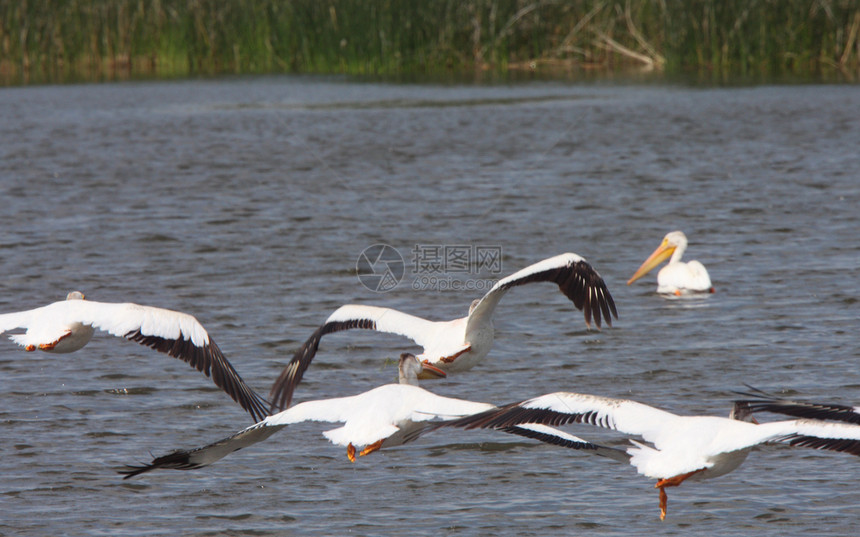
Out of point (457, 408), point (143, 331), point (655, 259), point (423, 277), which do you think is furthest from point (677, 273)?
point (457, 408)

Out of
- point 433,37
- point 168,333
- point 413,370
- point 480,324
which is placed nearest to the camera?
point 413,370

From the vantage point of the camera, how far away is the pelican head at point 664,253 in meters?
10.5

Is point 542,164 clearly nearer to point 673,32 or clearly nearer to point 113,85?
point 673,32

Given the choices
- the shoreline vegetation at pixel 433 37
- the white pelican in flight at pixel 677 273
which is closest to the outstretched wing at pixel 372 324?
the white pelican in flight at pixel 677 273

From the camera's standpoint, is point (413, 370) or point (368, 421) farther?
point (413, 370)

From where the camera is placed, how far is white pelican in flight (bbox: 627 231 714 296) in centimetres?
991

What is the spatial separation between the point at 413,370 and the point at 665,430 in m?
1.51

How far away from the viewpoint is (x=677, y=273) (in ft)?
32.8

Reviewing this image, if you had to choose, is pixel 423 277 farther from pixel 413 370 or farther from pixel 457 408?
pixel 457 408

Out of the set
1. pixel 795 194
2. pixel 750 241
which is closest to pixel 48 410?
pixel 750 241

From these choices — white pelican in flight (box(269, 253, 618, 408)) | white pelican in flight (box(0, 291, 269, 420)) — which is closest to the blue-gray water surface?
white pelican in flight (box(269, 253, 618, 408))

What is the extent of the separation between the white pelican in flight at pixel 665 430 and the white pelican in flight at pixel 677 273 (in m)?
4.67

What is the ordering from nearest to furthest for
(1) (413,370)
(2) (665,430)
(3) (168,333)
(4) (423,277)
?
(2) (665,430) → (1) (413,370) → (3) (168,333) → (4) (423,277)

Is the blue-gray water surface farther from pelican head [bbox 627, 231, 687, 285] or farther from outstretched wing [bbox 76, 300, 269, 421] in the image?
outstretched wing [bbox 76, 300, 269, 421]
